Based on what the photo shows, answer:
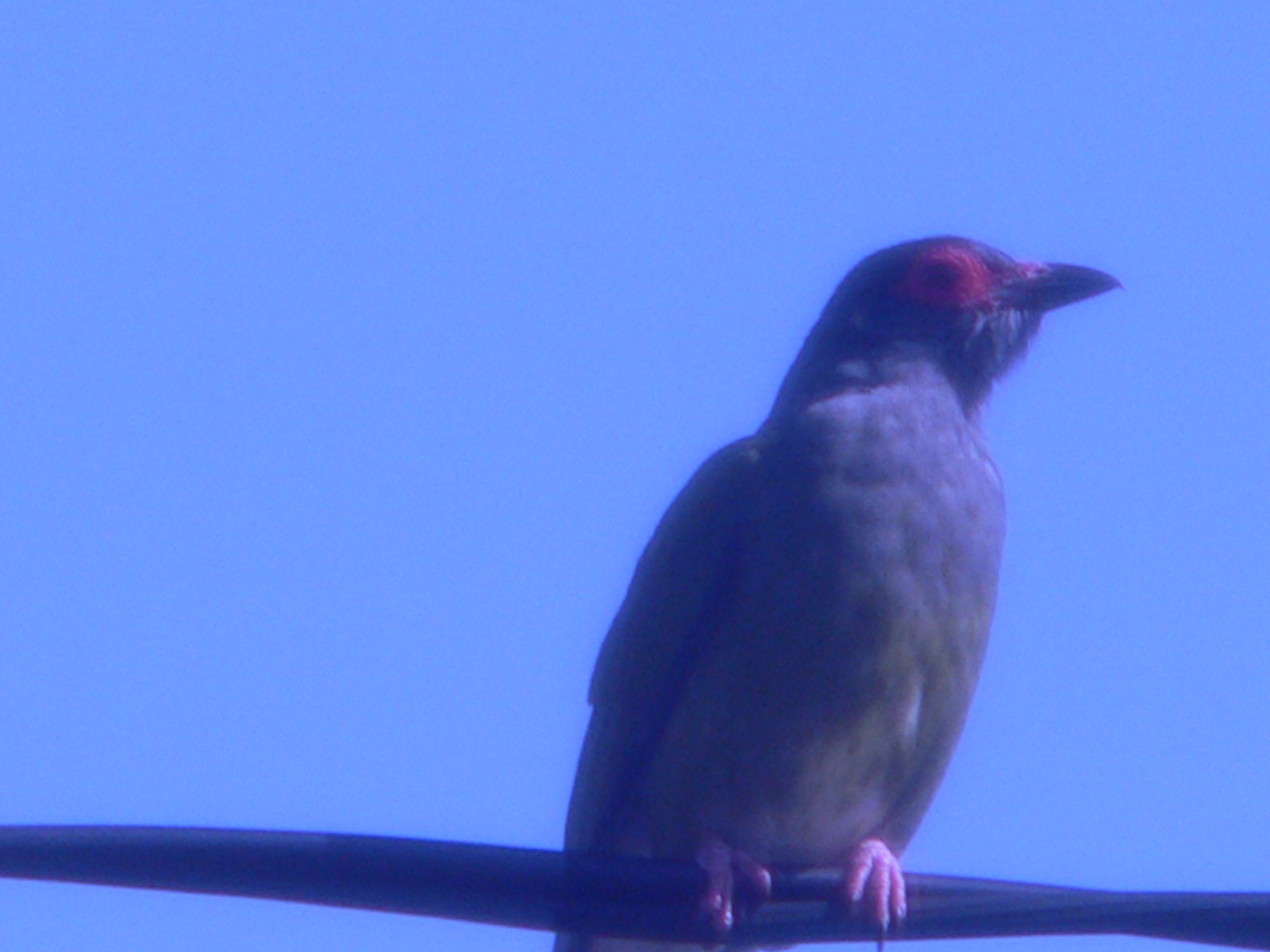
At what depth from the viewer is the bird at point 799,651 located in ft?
20.5

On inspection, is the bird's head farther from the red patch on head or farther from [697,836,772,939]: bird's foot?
[697,836,772,939]: bird's foot

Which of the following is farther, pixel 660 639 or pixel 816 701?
pixel 660 639

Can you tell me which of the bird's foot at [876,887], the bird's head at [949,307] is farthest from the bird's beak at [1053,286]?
the bird's foot at [876,887]

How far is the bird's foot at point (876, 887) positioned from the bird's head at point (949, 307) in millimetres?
2157

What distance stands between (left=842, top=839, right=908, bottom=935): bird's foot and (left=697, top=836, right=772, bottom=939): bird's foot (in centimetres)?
22

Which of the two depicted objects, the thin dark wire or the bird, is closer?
the thin dark wire

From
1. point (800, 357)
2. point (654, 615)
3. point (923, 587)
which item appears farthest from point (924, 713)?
point (800, 357)

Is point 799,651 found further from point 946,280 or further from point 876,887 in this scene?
point 946,280

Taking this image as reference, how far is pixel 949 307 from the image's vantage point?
25.6 feet

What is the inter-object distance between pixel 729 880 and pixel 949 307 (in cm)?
292

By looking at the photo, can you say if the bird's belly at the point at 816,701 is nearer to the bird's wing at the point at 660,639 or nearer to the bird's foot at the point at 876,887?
the bird's wing at the point at 660,639

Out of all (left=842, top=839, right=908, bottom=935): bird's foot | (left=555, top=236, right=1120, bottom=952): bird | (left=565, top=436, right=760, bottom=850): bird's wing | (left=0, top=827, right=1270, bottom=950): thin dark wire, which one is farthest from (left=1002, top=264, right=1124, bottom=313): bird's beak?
(left=0, top=827, right=1270, bottom=950): thin dark wire

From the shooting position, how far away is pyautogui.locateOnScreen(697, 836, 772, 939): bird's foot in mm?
5201

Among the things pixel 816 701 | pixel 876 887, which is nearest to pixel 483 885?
pixel 876 887
